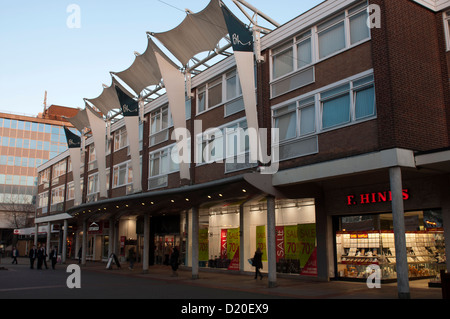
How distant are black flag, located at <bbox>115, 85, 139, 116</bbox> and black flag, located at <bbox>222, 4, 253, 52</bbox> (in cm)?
1037

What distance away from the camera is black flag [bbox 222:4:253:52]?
1684 cm

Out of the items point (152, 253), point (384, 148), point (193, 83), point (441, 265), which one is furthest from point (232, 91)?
point (152, 253)

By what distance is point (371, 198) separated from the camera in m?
16.2

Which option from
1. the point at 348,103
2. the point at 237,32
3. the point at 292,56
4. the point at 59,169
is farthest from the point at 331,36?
the point at 59,169

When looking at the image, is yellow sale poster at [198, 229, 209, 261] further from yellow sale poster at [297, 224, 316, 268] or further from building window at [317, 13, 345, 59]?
building window at [317, 13, 345, 59]

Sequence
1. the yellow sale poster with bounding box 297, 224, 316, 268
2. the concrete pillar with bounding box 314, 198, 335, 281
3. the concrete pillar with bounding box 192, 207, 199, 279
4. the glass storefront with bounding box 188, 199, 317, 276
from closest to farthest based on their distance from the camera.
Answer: the concrete pillar with bounding box 314, 198, 335, 281 < the yellow sale poster with bounding box 297, 224, 316, 268 < the glass storefront with bounding box 188, 199, 317, 276 < the concrete pillar with bounding box 192, 207, 199, 279

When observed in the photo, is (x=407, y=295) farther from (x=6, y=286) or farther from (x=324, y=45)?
(x=6, y=286)

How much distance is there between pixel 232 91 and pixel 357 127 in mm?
7718

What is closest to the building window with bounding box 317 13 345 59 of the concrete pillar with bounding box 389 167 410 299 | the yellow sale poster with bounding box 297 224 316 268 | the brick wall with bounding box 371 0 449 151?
the brick wall with bounding box 371 0 449 151

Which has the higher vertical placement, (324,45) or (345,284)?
(324,45)

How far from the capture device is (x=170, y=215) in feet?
94.3

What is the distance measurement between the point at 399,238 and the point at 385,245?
4664 mm

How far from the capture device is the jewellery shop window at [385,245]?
15.0 m

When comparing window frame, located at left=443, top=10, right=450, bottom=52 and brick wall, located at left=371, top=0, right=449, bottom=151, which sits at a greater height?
window frame, located at left=443, top=10, right=450, bottom=52
